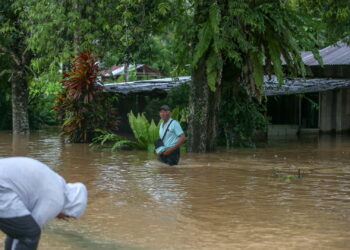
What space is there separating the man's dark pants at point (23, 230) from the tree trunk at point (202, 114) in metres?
12.3

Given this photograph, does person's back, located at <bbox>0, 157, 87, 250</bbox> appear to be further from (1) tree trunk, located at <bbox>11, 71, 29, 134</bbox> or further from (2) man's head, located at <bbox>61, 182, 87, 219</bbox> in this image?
(1) tree trunk, located at <bbox>11, 71, 29, 134</bbox>

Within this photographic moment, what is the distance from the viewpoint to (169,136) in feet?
39.3

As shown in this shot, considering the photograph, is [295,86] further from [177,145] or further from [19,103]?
[177,145]

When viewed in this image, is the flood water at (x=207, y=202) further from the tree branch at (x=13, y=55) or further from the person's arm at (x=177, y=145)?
the tree branch at (x=13, y=55)

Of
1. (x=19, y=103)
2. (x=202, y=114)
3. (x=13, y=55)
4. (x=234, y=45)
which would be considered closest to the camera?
(x=234, y=45)

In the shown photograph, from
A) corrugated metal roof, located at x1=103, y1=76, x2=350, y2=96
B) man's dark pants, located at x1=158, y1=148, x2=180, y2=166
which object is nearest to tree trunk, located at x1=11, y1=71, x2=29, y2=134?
corrugated metal roof, located at x1=103, y1=76, x2=350, y2=96

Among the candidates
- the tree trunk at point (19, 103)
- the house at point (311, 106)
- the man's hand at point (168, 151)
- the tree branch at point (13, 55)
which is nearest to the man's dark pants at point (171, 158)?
the man's hand at point (168, 151)

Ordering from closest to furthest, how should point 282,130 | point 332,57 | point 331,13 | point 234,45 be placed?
point 234,45
point 331,13
point 332,57
point 282,130

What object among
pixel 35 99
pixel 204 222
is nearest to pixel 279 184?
pixel 204 222

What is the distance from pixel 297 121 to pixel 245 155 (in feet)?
37.0

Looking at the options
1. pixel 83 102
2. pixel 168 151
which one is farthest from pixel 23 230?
pixel 83 102

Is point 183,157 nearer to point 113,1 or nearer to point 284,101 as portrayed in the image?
point 113,1

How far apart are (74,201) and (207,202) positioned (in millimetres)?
5223

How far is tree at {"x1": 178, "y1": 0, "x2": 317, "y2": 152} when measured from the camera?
15.1 metres
